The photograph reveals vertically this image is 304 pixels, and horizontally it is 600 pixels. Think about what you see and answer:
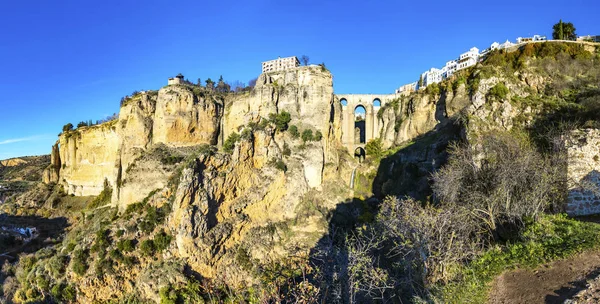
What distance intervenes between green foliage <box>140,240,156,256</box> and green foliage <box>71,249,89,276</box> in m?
4.23

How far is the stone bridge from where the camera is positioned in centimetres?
3728

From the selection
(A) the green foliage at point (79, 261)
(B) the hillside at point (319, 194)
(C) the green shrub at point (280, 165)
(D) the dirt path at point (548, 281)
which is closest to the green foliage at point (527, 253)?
(B) the hillside at point (319, 194)

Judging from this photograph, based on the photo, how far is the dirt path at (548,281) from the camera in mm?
8648

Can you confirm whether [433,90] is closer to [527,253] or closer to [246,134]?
[246,134]

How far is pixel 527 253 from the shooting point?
11.0 metres

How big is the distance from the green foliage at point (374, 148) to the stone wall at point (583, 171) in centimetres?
2046

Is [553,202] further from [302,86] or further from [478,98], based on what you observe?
[302,86]

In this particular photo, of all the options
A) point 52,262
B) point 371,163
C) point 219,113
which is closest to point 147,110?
point 219,113

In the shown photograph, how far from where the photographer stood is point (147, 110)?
33219 millimetres

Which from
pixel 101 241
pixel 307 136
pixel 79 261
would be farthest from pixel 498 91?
pixel 79 261

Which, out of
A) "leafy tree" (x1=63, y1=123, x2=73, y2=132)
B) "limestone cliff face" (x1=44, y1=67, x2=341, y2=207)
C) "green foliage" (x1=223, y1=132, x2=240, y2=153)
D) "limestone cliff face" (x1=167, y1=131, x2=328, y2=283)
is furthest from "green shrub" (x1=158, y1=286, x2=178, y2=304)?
"leafy tree" (x1=63, y1=123, x2=73, y2=132)

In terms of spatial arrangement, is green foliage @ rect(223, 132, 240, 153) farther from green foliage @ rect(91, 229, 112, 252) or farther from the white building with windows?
the white building with windows

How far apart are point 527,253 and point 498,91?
14.5 meters

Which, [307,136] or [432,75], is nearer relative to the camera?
[307,136]
